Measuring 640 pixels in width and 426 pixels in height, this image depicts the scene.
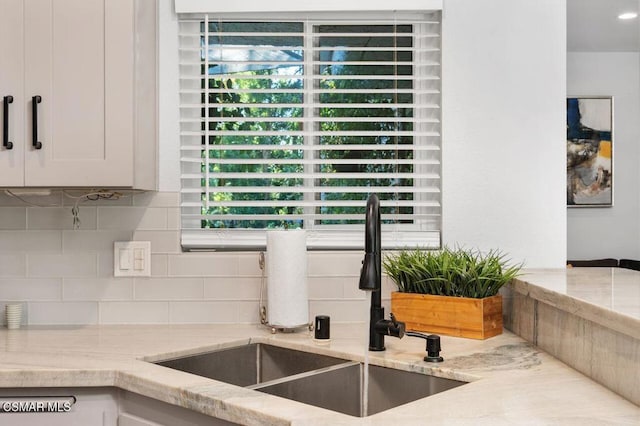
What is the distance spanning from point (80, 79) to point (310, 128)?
0.77 m

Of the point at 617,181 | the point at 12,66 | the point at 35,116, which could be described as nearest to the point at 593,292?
the point at 35,116

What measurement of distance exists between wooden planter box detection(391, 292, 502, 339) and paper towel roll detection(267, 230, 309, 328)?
0.30 m

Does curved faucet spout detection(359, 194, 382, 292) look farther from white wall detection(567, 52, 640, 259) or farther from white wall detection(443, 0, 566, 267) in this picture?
white wall detection(567, 52, 640, 259)

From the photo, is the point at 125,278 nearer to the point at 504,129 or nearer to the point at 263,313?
the point at 263,313

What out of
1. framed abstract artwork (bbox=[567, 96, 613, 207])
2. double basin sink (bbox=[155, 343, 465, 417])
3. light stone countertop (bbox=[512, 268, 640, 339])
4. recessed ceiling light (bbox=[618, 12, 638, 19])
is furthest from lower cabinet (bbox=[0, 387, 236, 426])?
framed abstract artwork (bbox=[567, 96, 613, 207])

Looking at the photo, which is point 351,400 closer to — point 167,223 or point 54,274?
point 167,223

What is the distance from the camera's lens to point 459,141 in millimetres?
2279

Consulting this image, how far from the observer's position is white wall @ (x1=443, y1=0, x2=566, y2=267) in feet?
7.47

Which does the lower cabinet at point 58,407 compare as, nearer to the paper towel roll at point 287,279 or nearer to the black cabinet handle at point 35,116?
the paper towel roll at point 287,279

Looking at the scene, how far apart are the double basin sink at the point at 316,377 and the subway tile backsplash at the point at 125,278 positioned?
0.98ft

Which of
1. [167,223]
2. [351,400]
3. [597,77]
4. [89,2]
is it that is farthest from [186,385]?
[597,77]

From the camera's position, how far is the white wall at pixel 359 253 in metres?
2.26

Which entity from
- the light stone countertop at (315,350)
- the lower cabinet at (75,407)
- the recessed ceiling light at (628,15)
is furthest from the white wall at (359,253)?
the recessed ceiling light at (628,15)

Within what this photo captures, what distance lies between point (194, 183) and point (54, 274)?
1.82ft
